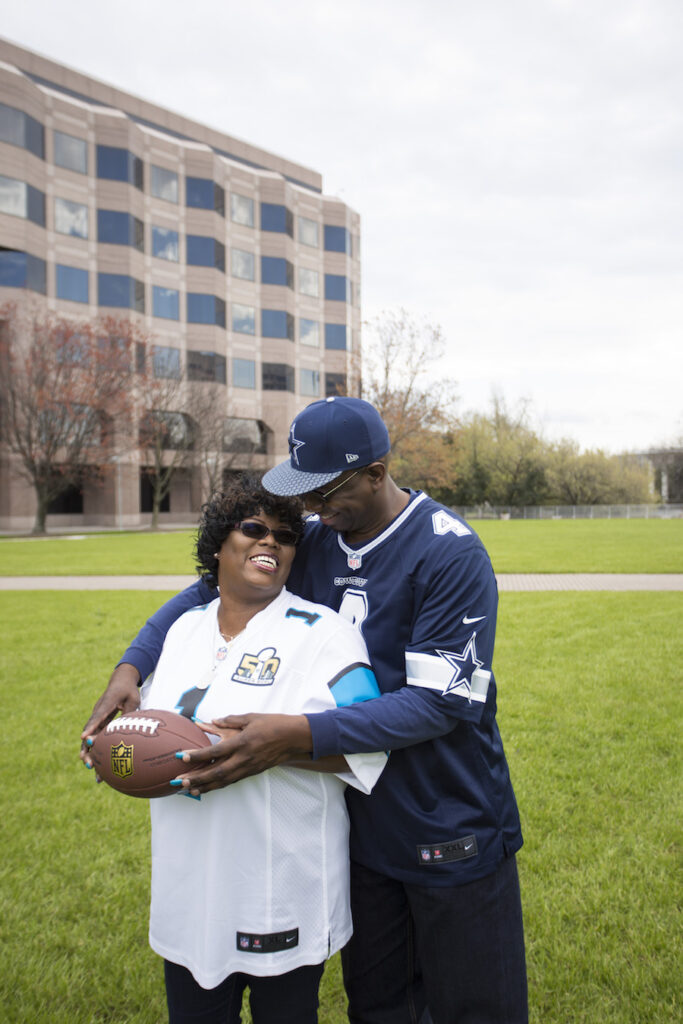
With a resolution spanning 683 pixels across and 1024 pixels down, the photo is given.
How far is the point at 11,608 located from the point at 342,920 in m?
10.9

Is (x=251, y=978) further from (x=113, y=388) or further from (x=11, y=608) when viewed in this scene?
(x=113, y=388)

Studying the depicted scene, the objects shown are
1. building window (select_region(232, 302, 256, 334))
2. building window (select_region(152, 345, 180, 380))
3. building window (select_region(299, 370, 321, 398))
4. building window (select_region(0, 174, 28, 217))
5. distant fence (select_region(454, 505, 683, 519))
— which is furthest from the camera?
distant fence (select_region(454, 505, 683, 519))

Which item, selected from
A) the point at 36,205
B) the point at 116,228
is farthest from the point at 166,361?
the point at 36,205

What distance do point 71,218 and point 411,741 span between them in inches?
1768

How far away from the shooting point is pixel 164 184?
4450 cm

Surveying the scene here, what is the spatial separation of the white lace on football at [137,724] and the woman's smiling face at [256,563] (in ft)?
1.47

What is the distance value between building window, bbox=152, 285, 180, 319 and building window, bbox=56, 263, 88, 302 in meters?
4.52

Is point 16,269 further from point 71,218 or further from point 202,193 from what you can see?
point 202,193

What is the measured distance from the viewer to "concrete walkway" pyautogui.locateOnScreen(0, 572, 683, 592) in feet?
42.8

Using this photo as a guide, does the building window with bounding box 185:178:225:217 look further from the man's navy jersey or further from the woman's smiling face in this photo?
the man's navy jersey

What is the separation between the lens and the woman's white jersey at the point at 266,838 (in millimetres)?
1825

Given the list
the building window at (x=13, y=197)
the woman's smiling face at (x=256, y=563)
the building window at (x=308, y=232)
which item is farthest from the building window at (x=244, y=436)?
the woman's smiling face at (x=256, y=563)

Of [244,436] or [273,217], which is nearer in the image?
[244,436]

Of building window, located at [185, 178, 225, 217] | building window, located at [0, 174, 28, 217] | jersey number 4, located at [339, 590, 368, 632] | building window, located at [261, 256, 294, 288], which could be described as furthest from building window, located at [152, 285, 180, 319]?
jersey number 4, located at [339, 590, 368, 632]
